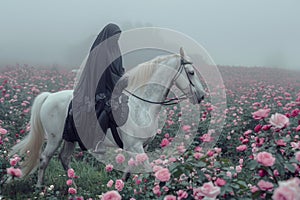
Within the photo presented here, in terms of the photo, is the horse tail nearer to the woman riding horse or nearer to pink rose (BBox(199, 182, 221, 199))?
the woman riding horse

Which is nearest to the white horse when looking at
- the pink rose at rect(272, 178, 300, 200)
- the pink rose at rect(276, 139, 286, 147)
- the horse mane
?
the horse mane

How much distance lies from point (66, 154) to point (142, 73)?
3.99 feet

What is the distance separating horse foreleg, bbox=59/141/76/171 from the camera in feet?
11.4

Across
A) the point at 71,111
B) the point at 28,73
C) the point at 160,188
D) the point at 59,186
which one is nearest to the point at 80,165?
the point at 59,186

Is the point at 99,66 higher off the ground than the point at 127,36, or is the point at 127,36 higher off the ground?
the point at 127,36

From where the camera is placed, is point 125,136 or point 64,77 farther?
point 64,77

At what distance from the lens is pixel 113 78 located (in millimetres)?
2836

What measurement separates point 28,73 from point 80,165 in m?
5.76

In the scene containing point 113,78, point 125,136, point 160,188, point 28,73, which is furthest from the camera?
point 28,73

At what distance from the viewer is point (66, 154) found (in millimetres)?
3500

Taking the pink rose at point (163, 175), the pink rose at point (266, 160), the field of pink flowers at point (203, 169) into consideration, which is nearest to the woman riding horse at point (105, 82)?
the field of pink flowers at point (203, 169)

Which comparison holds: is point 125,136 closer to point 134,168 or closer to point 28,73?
point 134,168

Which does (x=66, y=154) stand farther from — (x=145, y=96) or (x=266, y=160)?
(x=266, y=160)

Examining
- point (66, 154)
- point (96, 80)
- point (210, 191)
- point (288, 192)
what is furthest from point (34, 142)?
point (288, 192)
